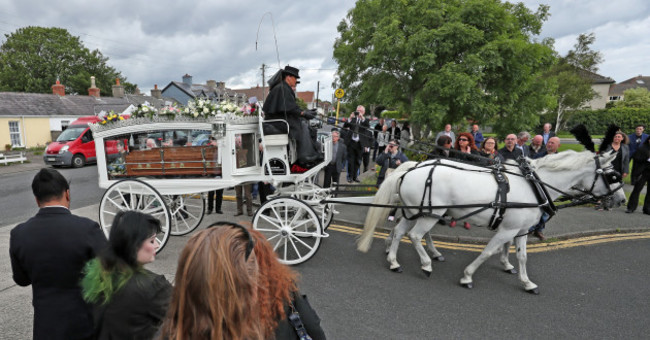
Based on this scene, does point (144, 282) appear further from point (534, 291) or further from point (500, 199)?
point (534, 291)

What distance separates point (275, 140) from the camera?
487 cm

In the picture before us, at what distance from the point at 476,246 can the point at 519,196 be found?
177 cm

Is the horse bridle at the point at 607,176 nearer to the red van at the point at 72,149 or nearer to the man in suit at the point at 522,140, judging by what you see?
the man in suit at the point at 522,140

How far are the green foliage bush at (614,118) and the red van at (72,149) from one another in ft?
127

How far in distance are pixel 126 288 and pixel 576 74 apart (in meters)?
38.4

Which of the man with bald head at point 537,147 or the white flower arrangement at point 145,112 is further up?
the white flower arrangement at point 145,112

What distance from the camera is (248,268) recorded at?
1.14m

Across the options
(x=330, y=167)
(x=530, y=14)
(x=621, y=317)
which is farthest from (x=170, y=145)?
(x=530, y=14)

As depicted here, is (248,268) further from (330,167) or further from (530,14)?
(530,14)

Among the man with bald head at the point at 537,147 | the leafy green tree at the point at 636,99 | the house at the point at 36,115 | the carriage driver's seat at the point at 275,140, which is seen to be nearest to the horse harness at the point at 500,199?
the carriage driver's seat at the point at 275,140

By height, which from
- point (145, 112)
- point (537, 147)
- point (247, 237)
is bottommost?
point (537, 147)

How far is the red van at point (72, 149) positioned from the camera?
14328 mm

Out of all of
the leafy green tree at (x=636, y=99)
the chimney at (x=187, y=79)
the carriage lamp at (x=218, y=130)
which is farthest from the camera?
the chimney at (x=187, y=79)

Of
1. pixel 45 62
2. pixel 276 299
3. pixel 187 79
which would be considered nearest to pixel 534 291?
pixel 276 299
